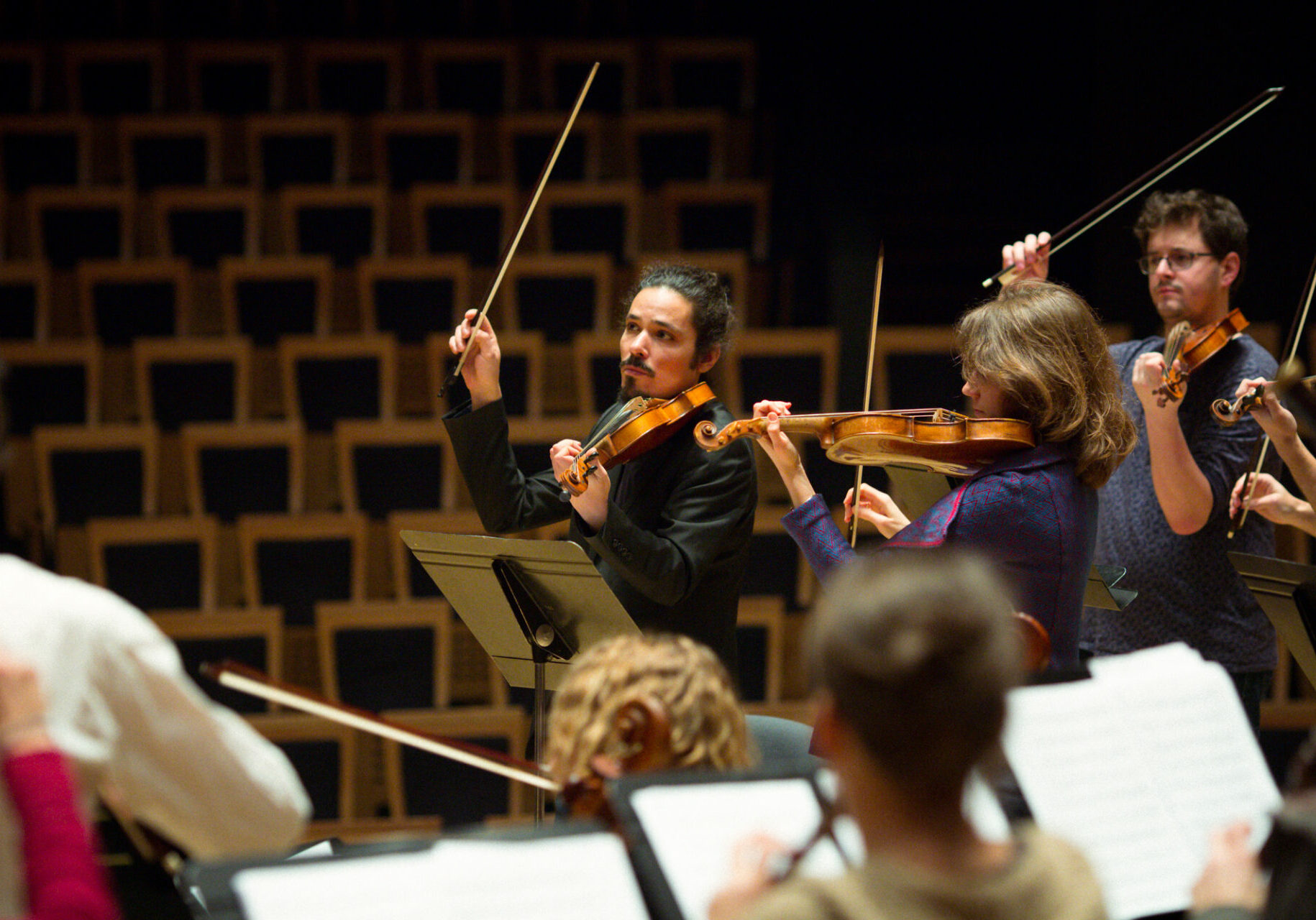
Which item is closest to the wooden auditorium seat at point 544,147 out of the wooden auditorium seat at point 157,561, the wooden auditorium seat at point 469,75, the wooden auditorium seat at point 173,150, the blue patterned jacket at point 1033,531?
the wooden auditorium seat at point 469,75

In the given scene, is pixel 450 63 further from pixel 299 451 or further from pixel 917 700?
pixel 917 700

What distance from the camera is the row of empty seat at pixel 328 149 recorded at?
489cm

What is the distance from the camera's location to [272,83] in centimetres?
531

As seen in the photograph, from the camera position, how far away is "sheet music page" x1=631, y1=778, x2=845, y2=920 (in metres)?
1.04

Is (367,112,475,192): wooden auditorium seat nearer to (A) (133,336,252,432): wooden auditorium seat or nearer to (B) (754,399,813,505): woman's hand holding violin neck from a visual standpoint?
(A) (133,336,252,432): wooden auditorium seat

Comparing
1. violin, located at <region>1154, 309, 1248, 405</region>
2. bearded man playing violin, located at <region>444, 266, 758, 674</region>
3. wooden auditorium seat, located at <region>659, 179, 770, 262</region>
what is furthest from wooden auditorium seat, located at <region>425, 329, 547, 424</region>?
violin, located at <region>1154, 309, 1248, 405</region>

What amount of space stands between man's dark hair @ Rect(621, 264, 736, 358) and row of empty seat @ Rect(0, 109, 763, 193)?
280 centimetres

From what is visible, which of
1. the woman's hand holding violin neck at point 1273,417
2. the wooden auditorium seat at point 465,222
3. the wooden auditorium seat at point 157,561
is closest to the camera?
the woman's hand holding violin neck at point 1273,417

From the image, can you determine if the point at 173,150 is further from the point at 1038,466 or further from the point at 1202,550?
the point at 1038,466

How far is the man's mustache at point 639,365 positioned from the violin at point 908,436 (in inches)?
5.1

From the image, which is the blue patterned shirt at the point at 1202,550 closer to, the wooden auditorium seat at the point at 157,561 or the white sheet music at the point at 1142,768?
the white sheet music at the point at 1142,768

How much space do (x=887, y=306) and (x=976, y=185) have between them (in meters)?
0.54

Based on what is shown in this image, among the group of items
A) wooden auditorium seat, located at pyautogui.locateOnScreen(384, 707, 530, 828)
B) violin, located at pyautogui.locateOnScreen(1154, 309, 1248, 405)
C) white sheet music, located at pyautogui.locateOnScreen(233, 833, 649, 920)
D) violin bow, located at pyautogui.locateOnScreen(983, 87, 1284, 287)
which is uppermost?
violin bow, located at pyautogui.locateOnScreen(983, 87, 1284, 287)

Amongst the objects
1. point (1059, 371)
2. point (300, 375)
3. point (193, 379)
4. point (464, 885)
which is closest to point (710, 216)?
point (300, 375)
